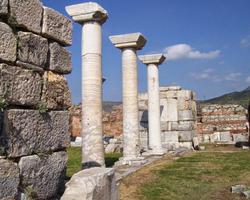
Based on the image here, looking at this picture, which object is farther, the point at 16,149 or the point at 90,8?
the point at 90,8

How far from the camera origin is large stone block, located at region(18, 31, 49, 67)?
4.38m

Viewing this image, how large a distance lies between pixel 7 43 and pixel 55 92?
111 centimetres

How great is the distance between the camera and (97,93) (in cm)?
1090

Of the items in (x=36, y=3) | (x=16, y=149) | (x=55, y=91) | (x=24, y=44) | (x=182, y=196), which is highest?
(x=36, y=3)

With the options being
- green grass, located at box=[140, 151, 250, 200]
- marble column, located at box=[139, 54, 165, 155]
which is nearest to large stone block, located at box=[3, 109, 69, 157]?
green grass, located at box=[140, 151, 250, 200]

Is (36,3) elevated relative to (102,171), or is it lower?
elevated

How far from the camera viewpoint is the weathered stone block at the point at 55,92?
4.83 meters

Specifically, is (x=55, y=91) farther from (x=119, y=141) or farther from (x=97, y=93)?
(x=119, y=141)

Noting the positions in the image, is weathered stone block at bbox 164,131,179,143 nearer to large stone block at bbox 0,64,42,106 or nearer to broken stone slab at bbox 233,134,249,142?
broken stone slab at bbox 233,134,249,142

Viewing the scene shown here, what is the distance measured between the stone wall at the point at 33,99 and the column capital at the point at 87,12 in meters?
5.48

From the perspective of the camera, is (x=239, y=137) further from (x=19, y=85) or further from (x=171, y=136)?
(x=19, y=85)

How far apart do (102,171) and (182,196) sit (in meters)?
4.12

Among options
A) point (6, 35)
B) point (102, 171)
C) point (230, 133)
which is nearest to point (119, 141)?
point (230, 133)

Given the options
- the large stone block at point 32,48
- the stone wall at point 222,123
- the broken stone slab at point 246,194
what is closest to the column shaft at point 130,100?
the broken stone slab at point 246,194
